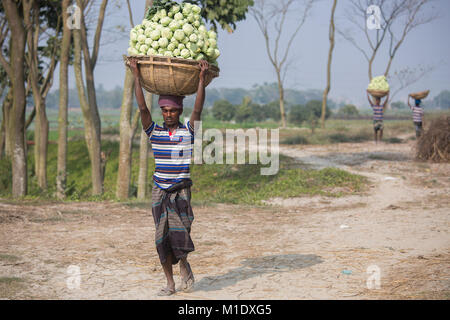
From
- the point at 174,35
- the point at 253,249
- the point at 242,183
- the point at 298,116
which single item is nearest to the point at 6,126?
the point at 242,183

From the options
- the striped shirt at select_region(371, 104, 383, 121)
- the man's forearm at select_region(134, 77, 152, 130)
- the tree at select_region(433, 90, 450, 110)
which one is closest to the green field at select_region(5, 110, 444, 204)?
the striped shirt at select_region(371, 104, 383, 121)

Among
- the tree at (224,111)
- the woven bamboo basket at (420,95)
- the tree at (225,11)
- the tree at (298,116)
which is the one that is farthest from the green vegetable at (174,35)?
the tree at (224,111)

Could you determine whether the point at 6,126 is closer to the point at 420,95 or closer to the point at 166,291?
the point at 420,95

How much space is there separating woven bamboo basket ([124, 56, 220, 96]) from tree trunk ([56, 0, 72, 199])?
907 cm

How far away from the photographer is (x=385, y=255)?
20.4ft

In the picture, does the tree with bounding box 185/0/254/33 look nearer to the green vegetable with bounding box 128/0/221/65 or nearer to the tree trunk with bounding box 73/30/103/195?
the tree trunk with bounding box 73/30/103/195

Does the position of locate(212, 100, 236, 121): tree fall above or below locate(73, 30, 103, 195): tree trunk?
above

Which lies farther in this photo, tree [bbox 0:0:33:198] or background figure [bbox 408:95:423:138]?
background figure [bbox 408:95:423:138]

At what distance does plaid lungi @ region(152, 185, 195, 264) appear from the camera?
4.78m

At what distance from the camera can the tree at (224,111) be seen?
57562mm

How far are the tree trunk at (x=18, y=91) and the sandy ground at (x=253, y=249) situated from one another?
2896 millimetres

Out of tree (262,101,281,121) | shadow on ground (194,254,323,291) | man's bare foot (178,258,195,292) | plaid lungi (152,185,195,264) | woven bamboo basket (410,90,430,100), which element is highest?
tree (262,101,281,121)

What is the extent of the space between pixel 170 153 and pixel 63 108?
10199 millimetres
